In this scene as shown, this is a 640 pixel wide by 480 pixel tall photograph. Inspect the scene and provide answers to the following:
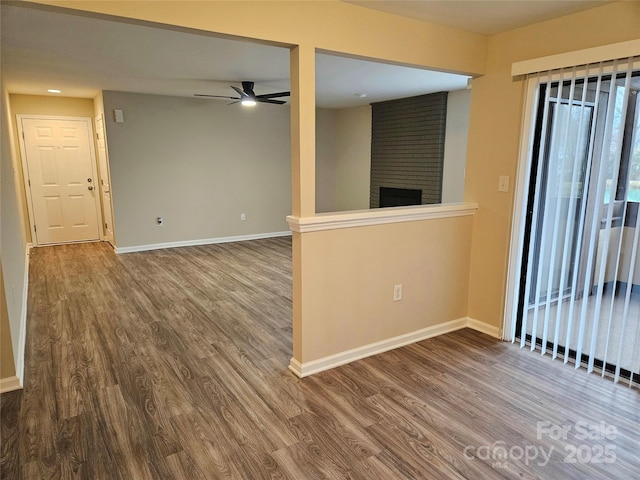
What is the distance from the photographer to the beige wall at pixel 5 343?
2291 millimetres

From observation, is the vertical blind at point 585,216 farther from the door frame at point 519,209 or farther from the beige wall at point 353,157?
the beige wall at point 353,157

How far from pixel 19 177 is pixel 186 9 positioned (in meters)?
5.56

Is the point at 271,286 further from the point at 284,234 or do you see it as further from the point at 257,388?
the point at 284,234

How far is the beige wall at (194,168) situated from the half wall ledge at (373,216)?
4.31 metres

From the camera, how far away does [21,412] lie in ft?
7.19

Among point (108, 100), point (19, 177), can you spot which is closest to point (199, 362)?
point (108, 100)

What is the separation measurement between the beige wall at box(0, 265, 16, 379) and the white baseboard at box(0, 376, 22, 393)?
0.02m

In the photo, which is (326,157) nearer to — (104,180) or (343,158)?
(343,158)

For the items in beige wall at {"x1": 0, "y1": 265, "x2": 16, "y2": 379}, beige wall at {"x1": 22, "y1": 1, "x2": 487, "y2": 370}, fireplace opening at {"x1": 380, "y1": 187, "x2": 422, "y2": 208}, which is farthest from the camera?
fireplace opening at {"x1": 380, "y1": 187, "x2": 422, "y2": 208}

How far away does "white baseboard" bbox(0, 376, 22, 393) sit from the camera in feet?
7.77

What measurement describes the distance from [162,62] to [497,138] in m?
3.11

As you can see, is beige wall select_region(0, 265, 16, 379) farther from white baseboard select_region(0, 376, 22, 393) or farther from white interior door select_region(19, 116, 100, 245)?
white interior door select_region(19, 116, 100, 245)

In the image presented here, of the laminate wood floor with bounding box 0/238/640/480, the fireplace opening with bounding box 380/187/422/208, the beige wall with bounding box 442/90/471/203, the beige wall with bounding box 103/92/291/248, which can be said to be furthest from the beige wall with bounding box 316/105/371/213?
the laminate wood floor with bounding box 0/238/640/480

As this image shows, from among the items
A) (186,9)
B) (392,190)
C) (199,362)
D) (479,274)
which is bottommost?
(199,362)
